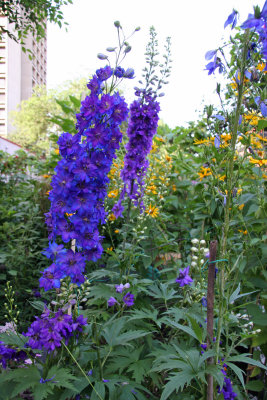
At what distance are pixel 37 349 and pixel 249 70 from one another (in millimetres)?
1506

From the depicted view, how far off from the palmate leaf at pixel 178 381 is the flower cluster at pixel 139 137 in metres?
1.44

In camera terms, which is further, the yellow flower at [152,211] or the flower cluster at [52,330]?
the yellow flower at [152,211]

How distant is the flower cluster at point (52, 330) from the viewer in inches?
52.6

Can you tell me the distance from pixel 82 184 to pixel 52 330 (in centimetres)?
61

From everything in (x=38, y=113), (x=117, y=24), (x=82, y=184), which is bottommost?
(x=82, y=184)

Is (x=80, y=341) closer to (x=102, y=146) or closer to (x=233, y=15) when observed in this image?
(x=102, y=146)

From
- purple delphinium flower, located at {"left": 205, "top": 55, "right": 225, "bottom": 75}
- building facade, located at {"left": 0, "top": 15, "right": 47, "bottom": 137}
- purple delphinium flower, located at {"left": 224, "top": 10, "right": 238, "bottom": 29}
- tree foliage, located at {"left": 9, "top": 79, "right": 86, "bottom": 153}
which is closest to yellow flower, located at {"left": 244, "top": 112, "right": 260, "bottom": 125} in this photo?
purple delphinium flower, located at {"left": 205, "top": 55, "right": 225, "bottom": 75}

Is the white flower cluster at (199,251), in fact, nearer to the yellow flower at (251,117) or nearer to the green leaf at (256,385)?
the yellow flower at (251,117)

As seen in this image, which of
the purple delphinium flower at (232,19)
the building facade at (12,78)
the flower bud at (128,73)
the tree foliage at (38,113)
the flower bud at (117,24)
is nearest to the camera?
the purple delphinium flower at (232,19)

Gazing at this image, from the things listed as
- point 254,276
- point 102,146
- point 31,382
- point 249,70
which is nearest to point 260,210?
point 254,276

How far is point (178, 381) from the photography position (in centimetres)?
123

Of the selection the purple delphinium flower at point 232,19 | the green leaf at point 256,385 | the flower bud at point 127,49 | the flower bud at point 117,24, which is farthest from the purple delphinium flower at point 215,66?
the green leaf at point 256,385

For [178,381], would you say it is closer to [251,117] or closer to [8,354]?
[8,354]

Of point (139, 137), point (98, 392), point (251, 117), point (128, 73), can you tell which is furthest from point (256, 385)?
point (128, 73)
